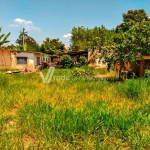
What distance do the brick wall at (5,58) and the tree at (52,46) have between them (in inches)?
586

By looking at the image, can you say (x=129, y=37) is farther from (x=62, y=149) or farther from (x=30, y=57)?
(x=30, y=57)

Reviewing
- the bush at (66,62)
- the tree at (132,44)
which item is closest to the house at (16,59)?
the bush at (66,62)

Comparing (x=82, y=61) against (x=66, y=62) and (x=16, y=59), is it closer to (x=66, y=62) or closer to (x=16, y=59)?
(x=66, y=62)

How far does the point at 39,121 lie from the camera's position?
3930 mm

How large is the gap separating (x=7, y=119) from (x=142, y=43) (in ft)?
33.1

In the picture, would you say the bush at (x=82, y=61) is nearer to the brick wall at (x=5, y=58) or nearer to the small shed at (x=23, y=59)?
the small shed at (x=23, y=59)

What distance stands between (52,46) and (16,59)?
49.3 feet

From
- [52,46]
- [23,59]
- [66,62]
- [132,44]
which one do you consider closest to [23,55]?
[23,59]

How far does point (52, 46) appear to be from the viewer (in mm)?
40125

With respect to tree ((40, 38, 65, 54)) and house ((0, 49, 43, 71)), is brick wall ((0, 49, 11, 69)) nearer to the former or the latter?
house ((0, 49, 43, 71))

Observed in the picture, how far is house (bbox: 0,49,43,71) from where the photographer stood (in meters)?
25.4

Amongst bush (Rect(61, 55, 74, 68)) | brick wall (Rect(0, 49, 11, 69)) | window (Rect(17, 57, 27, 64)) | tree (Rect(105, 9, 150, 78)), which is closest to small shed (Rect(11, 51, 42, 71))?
window (Rect(17, 57, 27, 64))

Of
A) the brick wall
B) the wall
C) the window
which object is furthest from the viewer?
the window

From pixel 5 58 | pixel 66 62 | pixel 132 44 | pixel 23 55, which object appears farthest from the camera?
pixel 66 62
